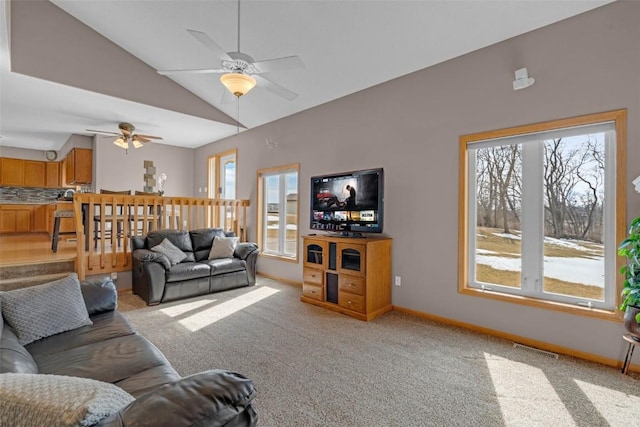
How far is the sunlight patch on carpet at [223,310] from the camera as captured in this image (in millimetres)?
3256

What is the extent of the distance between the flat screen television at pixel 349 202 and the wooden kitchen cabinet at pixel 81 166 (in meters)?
5.46

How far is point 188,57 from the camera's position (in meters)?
4.32

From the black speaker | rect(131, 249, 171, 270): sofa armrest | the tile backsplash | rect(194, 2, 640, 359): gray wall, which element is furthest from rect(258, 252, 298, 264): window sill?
the tile backsplash

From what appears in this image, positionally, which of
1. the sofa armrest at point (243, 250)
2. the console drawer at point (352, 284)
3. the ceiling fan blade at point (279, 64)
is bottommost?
the console drawer at point (352, 284)

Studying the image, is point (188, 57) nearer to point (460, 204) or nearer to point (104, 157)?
point (104, 157)

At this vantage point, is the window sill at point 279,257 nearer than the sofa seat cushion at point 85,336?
No

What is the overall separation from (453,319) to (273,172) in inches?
148

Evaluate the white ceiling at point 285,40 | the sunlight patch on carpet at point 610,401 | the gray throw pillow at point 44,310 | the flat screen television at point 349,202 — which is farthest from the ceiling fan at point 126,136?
the sunlight patch on carpet at point 610,401

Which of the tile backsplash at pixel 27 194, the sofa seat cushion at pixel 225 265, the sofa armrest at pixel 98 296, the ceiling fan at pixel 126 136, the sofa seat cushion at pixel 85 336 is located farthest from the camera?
the tile backsplash at pixel 27 194

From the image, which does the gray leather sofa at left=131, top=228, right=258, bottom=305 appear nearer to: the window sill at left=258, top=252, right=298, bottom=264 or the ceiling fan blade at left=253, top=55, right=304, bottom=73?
the window sill at left=258, top=252, right=298, bottom=264

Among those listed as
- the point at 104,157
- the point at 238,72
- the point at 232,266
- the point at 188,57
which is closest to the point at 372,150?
the point at 238,72

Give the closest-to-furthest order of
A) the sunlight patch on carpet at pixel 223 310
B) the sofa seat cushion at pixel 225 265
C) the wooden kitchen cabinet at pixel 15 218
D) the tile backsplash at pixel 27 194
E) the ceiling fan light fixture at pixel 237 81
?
1. the ceiling fan light fixture at pixel 237 81
2. the sunlight patch on carpet at pixel 223 310
3. the sofa seat cushion at pixel 225 265
4. the wooden kitchen cabinet at pixel 15 218
5. the tile backsplash at pixel 27 194

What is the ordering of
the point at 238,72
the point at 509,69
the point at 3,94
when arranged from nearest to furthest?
1. the point at 238,72
2. the point at 509,69
3. the point at 3,94

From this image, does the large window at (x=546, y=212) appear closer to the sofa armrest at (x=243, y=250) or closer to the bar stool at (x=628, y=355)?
the bar stool at (x=628, y=355)
